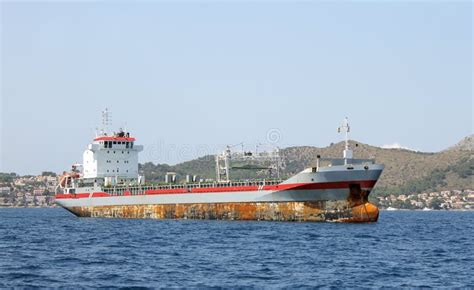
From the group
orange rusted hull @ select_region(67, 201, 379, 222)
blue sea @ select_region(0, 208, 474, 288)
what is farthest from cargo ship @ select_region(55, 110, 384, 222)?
blue sea @ select_region(0, 208, 474, 288)

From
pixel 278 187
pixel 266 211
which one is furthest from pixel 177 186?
pixel 278 187

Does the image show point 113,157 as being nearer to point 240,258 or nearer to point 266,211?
point 266,211

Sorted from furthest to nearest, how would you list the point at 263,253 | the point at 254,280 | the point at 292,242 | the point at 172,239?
the point at 172,239 → the point at 292,242 → the point at 263,253 → the point at 254,280

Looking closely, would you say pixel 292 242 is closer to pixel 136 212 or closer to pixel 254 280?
pixel 254 280

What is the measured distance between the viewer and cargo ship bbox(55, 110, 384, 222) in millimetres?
63375

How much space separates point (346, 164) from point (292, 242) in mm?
17860

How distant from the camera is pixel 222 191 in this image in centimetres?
7144

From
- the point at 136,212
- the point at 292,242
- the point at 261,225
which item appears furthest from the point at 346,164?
the point at 136,212

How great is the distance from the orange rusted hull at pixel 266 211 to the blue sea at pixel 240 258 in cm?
501

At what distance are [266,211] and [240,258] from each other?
1106 inches

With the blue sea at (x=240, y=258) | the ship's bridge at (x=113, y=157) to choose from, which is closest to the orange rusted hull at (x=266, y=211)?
the blue sea at (x=240, y=258)

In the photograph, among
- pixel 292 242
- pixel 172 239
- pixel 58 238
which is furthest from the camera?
pixel 58 238

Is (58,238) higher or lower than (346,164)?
lower

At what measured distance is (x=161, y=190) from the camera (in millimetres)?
79000
